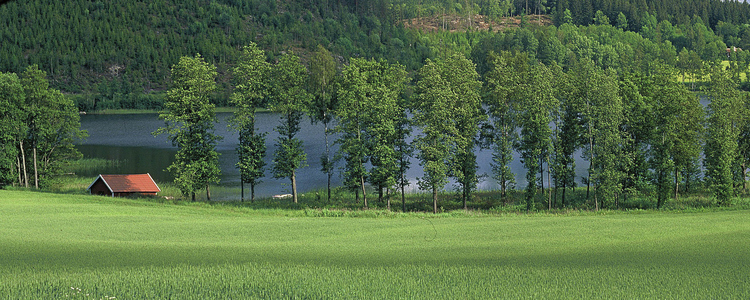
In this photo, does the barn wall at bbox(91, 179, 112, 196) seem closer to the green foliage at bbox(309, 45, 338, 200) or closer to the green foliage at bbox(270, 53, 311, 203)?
the green foliage at bbox(270, 53, 311, 203)

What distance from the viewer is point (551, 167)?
178ft

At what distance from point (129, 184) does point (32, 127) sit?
43.9 feet

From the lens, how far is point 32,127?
211ft

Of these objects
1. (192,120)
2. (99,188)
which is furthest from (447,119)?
(99,188)

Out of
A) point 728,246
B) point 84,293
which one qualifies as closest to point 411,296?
point 84,293

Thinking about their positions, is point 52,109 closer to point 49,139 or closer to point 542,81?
point 49,139

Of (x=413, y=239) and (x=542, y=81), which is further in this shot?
(x=542, y=81)

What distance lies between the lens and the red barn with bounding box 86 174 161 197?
60.5 m

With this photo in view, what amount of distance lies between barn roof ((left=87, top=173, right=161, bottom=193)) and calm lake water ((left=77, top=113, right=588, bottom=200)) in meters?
7.07

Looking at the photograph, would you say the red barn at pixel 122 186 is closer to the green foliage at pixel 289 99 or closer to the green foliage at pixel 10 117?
the green foliage at pixel 10 117

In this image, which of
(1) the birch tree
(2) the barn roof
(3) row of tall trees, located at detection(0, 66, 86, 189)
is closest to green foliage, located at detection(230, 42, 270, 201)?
(1) the birch tree

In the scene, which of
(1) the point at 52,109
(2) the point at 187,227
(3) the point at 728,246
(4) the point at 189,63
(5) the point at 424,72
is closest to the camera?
(3) the point at 728,246

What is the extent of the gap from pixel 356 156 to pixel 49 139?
37346 millimetres

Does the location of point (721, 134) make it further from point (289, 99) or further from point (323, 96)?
point (289, 99)
